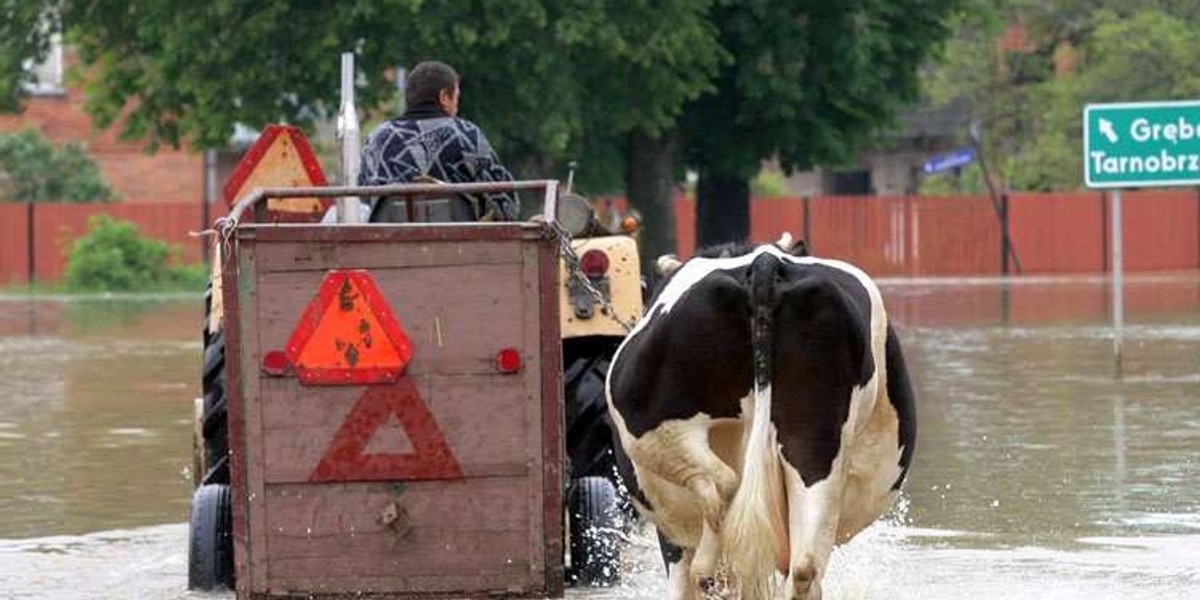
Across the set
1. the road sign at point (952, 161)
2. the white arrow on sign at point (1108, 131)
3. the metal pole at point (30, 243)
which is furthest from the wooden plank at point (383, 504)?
the road sign at point (952, 161)

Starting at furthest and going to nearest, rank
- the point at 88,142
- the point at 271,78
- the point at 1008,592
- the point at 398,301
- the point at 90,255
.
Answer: the point at 88,142 → the point at 90,255 → the point at 271,78 → the point at 1008,592 → the point at 398,301

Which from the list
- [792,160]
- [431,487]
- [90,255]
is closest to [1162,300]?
[792,160]

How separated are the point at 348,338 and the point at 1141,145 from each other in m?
16.2

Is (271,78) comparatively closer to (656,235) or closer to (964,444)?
(656,235)

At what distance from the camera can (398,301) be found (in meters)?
8.77

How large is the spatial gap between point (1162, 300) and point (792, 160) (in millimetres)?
5718

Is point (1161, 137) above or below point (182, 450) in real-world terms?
above

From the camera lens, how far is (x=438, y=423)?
8.90 meters

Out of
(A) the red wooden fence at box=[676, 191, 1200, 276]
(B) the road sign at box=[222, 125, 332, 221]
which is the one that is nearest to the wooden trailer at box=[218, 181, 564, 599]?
(B) the road sign at box=[222, 125, 332, 221]

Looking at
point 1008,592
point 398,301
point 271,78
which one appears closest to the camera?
point 398,301

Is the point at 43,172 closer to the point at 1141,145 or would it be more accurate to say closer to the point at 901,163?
the point at 901,163

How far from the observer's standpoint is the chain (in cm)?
928

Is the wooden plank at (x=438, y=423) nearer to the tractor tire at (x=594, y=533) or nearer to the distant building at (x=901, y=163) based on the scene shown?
the tractor tire at (x=594, y=533)

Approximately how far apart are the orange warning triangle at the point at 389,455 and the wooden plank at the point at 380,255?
1.26 feet
